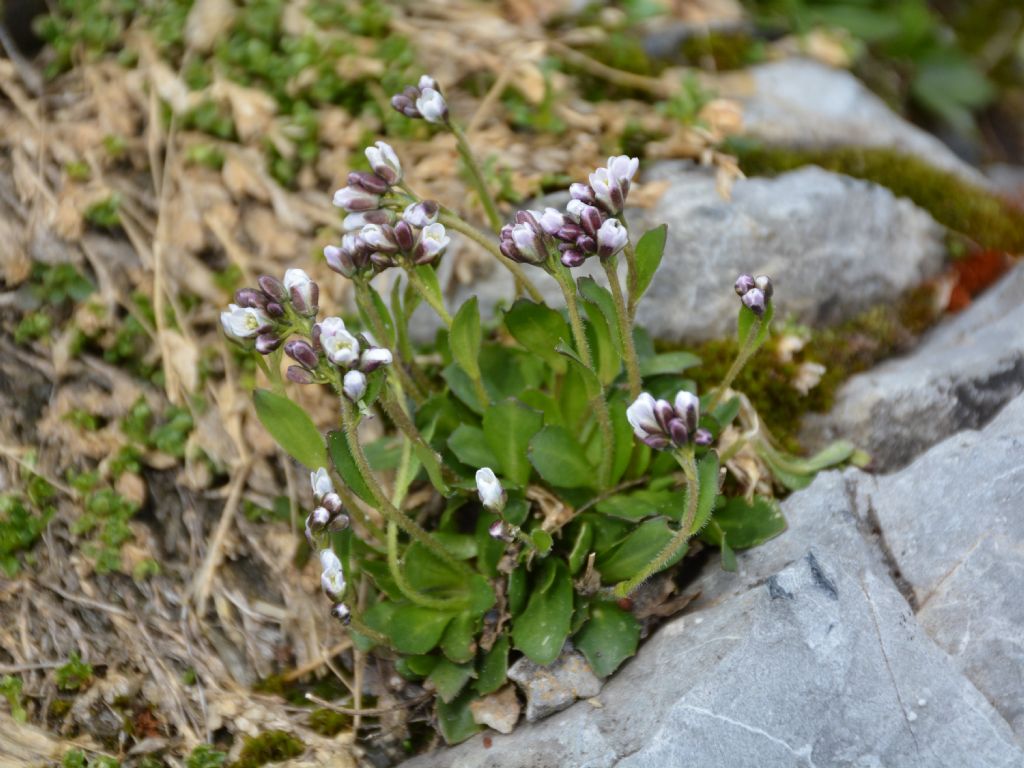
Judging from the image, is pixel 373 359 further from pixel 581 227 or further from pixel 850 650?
pixel 850 650

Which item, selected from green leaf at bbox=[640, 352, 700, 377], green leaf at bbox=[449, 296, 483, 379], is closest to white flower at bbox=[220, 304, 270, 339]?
green leaf at bbox=[449, 296, 483, 379]

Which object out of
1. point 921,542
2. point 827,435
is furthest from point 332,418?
point 921,542

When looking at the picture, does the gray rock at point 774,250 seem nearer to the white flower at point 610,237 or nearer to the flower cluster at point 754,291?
the flower cluster at point 754,291

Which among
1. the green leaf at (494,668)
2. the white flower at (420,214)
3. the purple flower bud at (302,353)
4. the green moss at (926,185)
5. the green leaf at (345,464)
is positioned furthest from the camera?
the green moss at (926,185)

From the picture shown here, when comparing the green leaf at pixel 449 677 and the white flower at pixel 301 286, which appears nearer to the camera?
the white flower at pixel 301 286

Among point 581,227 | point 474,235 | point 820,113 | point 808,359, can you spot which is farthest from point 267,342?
point 820,113

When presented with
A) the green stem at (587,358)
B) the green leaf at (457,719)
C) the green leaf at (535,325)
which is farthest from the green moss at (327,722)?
the green leaf at (535,325)
